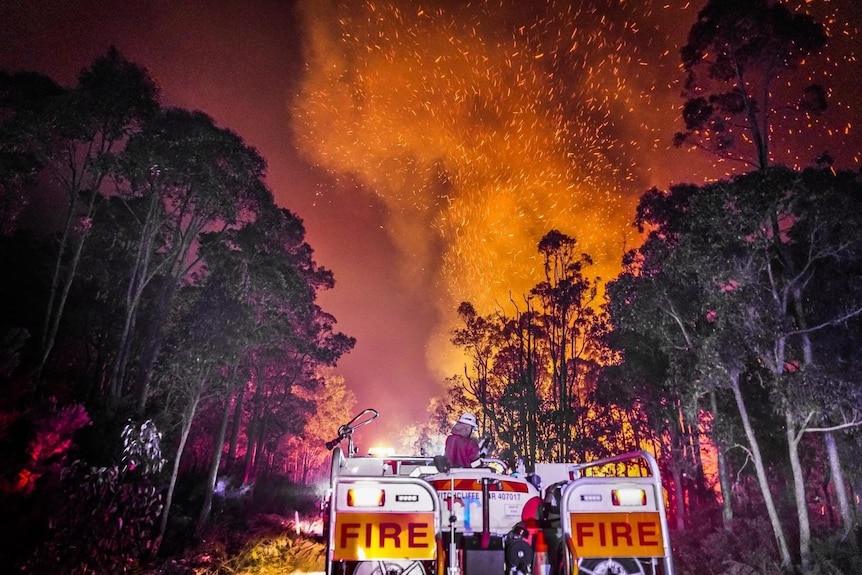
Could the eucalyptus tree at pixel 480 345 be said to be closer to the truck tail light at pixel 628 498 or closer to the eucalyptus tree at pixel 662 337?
the eucalyptus tree at pixel 662 337

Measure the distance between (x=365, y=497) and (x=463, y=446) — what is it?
252cm

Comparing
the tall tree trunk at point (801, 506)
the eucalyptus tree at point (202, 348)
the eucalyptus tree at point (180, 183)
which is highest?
the eucalyptus tree at point (180, 183)

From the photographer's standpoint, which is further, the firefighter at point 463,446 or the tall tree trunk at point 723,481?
the tall tree trunk at point 723,481

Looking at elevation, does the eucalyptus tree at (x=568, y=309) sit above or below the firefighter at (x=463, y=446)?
above

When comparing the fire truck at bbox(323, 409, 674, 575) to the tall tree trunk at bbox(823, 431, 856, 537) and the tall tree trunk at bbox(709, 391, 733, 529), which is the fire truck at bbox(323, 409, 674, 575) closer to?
the tall tree trunk at bbox(823, 431, 856, 537)

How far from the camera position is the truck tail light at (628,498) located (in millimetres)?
4402

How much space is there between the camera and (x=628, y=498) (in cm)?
441

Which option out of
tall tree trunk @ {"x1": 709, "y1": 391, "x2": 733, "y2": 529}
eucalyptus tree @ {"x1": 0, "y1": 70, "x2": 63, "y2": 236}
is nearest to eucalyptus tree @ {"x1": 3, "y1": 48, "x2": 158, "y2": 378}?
eucalyptus tree @ {"x1": 0, "y1": 70, "x2": 63, "y2": 236}

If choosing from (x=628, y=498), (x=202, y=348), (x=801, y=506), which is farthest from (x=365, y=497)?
(x=202, y=348)

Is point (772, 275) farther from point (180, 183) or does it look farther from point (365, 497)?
point (180, 183)

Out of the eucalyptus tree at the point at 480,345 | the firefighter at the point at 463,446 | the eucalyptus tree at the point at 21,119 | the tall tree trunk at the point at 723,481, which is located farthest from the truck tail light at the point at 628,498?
the eucalyptus tree at the point at 480,345

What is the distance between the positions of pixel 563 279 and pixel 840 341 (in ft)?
57.9

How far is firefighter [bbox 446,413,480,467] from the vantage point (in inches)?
255

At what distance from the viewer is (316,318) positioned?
3269 cm
